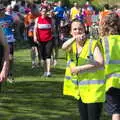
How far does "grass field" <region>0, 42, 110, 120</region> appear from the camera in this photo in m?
10.0

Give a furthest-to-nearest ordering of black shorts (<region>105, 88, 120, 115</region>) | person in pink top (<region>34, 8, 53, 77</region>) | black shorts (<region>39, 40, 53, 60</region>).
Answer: person in pink top (<region>34, 8, 53, 77</region>) < black shorts (<region>39, 40, 53, 60</region>) < black shorts (<region>105, 88, 120, 115</region>)

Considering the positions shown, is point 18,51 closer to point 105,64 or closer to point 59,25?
point 59,25

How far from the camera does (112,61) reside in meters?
6.68

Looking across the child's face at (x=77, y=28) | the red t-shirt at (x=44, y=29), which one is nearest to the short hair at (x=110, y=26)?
the child's face at (x=77, y=28)

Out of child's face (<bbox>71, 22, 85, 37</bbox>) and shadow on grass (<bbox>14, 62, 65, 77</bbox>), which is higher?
child's face (<bbox>71, 22, 85, 37</bbox>)

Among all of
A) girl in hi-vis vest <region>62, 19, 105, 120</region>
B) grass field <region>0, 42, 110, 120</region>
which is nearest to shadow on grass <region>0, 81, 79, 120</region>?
grass field <region>0, 42, 110, 120</region>

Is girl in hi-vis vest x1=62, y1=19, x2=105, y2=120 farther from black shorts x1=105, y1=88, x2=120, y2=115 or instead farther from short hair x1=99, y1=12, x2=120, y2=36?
short hair x1=99, y1=12, x2=120, y2=36

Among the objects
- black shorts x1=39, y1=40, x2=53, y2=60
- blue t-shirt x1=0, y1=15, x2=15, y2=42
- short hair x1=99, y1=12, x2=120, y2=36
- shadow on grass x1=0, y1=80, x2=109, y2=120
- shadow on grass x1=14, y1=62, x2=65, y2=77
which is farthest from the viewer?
shadow on grass x1=14, y1=62, x2=65, y2=77

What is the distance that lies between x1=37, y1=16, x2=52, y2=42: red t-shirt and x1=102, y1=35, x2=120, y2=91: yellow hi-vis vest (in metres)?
8.08

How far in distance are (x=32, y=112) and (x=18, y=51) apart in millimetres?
13533

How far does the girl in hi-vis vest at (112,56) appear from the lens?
260 inches

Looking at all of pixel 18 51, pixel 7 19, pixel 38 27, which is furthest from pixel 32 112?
pixel 18 51

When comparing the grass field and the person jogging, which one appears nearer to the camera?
the person jogging

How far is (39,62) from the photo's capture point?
17.3 metres
